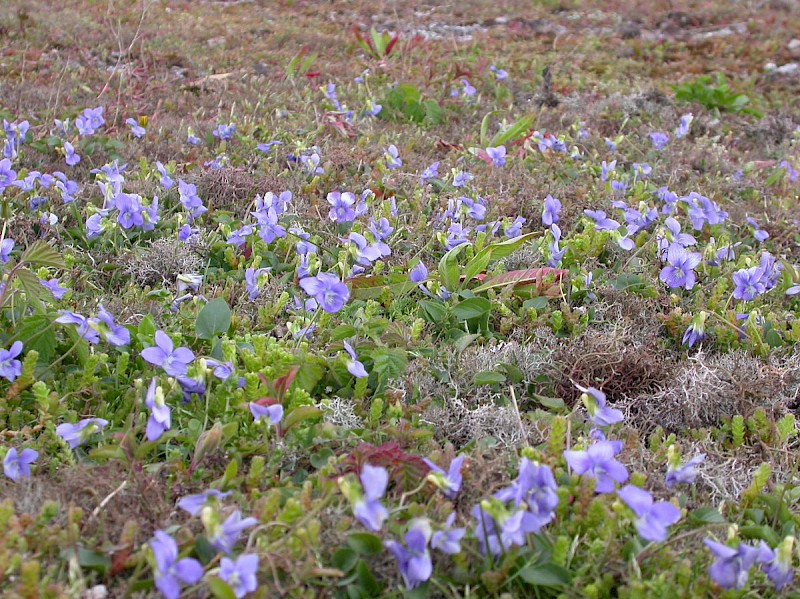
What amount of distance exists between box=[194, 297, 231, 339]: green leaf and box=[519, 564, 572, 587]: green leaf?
1.19m

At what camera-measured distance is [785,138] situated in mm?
5594

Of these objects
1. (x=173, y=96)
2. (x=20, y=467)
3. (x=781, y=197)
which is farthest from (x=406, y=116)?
(x=20, y=467)

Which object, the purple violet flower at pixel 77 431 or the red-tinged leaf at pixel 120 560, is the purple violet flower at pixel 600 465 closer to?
the red-tinged leaf at pixel 120 560

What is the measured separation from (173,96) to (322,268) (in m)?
2.64

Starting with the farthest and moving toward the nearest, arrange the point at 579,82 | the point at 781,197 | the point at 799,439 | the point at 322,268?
the point at 579,82 → the point at 781,197 → the point at 322,268 → the point at 799,439

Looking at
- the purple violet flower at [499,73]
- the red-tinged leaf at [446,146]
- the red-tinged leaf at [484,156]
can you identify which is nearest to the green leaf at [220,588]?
the red-tinged leaf at [484,156]

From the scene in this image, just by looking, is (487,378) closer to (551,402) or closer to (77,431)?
(551,402)

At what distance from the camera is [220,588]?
1380mm

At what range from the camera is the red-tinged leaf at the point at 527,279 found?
9.35 feet

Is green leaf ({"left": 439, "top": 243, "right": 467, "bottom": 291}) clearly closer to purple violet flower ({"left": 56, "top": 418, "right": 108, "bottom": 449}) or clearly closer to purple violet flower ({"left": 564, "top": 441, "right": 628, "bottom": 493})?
purple violet flower ({"left": 564, "top": 441, "right": 628, "bottom": 493})

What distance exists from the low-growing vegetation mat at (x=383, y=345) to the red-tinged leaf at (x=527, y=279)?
0.01m

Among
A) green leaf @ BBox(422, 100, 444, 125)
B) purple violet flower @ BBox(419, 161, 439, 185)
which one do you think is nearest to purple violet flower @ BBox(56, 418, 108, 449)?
purple violet flower @ BBox(419, 161, 439, 185)

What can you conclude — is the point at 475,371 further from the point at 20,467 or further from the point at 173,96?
the point at 173,96

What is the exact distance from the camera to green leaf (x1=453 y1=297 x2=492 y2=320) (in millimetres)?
2646
